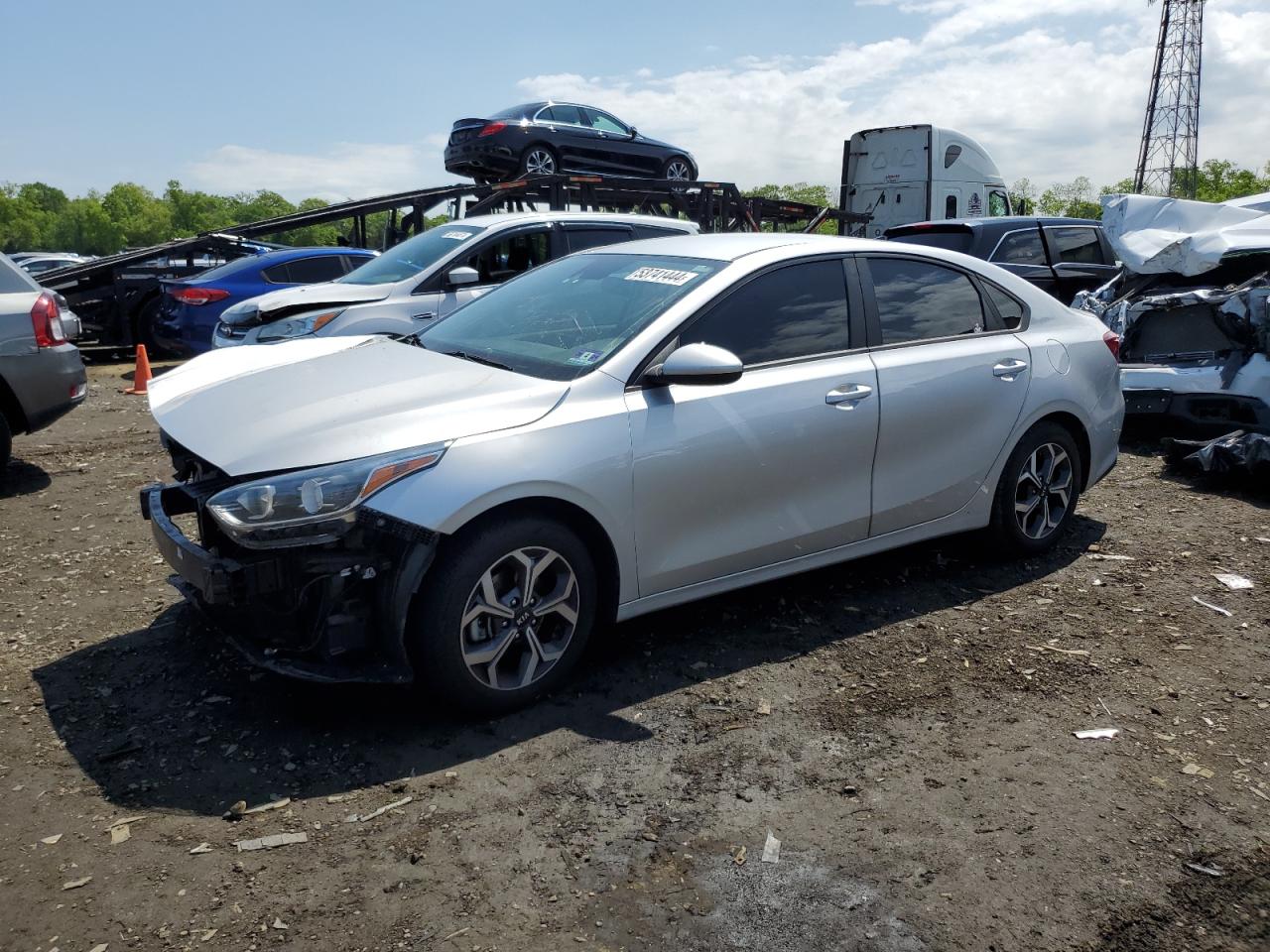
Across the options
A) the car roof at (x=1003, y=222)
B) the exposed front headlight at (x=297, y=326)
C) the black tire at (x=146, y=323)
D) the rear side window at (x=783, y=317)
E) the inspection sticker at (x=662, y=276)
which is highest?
the car roof at (x=1003, y=222)

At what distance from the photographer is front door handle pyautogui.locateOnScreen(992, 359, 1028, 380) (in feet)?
16.6

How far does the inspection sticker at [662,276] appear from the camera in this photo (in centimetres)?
436

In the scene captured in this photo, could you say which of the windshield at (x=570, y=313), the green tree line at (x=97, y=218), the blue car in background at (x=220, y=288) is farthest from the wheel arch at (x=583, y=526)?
the green tree line at (x=97, y=218)

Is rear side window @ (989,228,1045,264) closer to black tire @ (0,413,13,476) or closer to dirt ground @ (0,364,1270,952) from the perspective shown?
dirt ground @ (0,364,1270,952)

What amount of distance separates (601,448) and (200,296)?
10627 mm

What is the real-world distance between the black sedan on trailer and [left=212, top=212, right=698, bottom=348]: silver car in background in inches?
247

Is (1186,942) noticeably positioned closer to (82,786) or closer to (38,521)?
(82,786)

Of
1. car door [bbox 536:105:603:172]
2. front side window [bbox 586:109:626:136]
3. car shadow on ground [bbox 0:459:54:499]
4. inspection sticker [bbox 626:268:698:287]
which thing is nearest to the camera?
inspection sticker [bbox 626:268:698:287]

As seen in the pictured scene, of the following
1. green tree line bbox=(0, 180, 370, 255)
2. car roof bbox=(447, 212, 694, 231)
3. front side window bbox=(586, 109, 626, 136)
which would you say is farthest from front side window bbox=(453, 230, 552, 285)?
green tree line bbox=(0, 180, 370, 255)

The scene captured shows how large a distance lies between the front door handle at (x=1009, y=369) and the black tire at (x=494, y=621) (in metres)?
2.39

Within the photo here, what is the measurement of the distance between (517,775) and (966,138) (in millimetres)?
17536

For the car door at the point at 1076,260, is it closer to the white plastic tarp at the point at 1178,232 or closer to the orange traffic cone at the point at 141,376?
the white plastic tarp at the point at 1178,232

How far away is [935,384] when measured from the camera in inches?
188

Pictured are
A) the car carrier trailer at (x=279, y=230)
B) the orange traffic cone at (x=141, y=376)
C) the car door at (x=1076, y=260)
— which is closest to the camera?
the car door at (x=1076, y=260)
